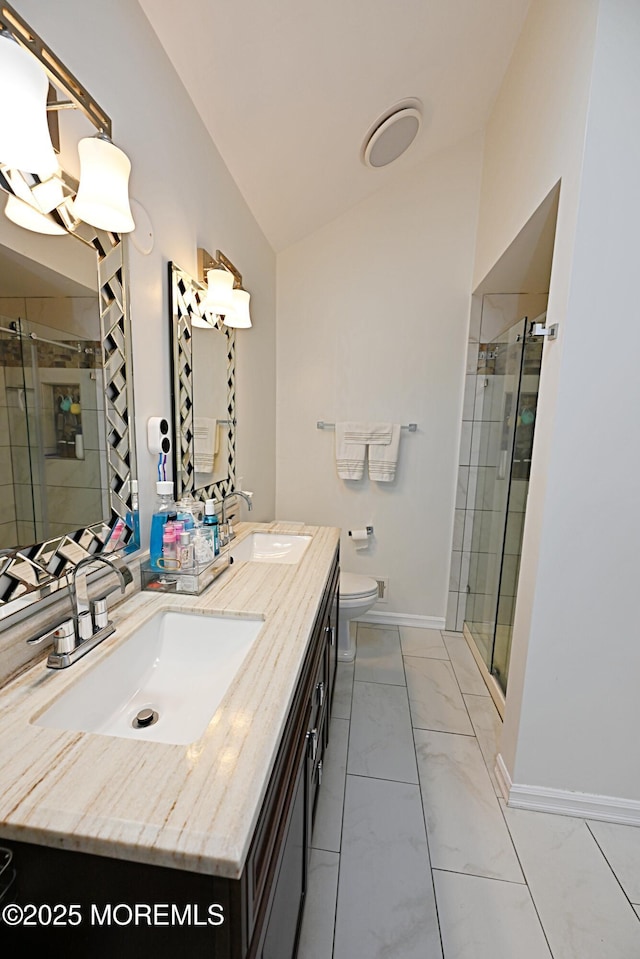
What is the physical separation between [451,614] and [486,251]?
2178 millimetres

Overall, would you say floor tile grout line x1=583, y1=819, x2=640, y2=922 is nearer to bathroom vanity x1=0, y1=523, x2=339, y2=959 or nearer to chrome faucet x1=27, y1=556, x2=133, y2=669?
bathroom vanity x1=0, y1=523, x2=339, y2=959

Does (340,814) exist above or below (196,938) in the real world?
below

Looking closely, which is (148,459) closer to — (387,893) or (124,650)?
(124,650)

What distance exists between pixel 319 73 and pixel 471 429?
1.87 m

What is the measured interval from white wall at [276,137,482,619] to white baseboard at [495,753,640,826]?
1.34 metres

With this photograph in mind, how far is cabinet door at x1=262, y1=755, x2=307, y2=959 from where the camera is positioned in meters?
0.77

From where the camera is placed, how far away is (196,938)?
56cm

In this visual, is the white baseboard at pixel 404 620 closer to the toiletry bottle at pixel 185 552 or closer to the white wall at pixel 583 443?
the white wall at pixel 583 443

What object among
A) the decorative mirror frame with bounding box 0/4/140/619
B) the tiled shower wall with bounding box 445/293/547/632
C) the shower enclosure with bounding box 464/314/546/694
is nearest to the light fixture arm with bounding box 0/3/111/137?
the decorative mirror frame with bounding box 0/4/140/619

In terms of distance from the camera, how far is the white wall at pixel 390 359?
101 inches

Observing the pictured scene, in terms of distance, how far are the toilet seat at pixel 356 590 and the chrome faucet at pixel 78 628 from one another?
1490mm

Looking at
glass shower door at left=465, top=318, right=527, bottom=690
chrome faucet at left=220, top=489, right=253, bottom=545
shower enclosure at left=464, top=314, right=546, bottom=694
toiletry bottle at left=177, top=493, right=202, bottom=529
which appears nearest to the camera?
toiletry bottle at left=177, top=493, right=202, bottom=529

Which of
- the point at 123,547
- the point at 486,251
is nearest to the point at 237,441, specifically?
the point at 123,547

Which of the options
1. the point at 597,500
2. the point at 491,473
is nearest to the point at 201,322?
the point at 597,500
